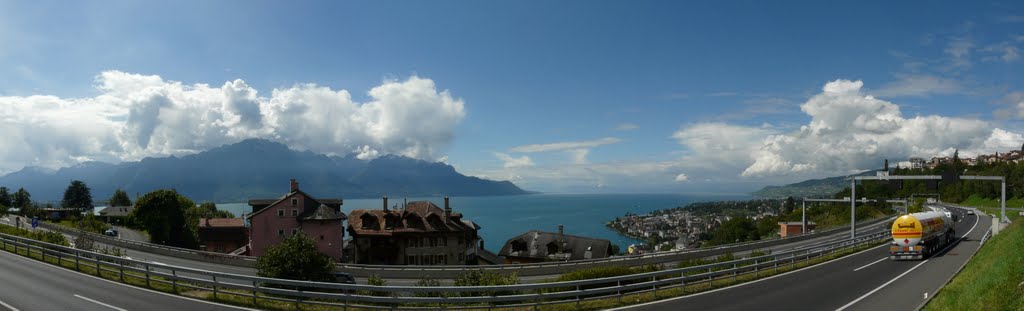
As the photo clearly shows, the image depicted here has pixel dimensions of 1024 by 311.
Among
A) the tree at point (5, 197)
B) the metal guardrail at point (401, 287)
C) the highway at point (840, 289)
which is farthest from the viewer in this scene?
the tree at point (5, 197)

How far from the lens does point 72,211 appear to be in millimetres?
110250

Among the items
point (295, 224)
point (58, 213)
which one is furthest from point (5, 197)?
point (295, 224)

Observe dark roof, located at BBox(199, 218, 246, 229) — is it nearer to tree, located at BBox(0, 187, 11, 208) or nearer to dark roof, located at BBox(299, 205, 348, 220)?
dark roof, located at BBox(299, 205, 348, 220)

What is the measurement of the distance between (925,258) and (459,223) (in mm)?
41252

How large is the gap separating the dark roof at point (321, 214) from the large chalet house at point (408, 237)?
2.10 meters

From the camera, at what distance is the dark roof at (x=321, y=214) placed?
52438 millimetres

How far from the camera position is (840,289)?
21.6 metres

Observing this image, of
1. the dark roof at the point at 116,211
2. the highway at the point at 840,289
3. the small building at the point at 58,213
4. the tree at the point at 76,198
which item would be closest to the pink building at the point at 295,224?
the highway at the point at 840,289

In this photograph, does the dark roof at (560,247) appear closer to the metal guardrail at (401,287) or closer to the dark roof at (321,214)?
the dark roof at (321,214)

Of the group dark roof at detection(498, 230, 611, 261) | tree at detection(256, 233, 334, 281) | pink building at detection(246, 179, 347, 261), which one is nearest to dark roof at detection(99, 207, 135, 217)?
pink building at detection(246, 179, 347, 261)

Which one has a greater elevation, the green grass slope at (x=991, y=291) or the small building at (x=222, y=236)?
the green grass slope at (x=991, y=291)

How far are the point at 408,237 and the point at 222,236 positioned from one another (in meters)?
44.8

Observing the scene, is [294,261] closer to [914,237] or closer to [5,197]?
[914,237]

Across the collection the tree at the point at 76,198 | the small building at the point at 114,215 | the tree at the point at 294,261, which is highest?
the tree at the point at 294,261
